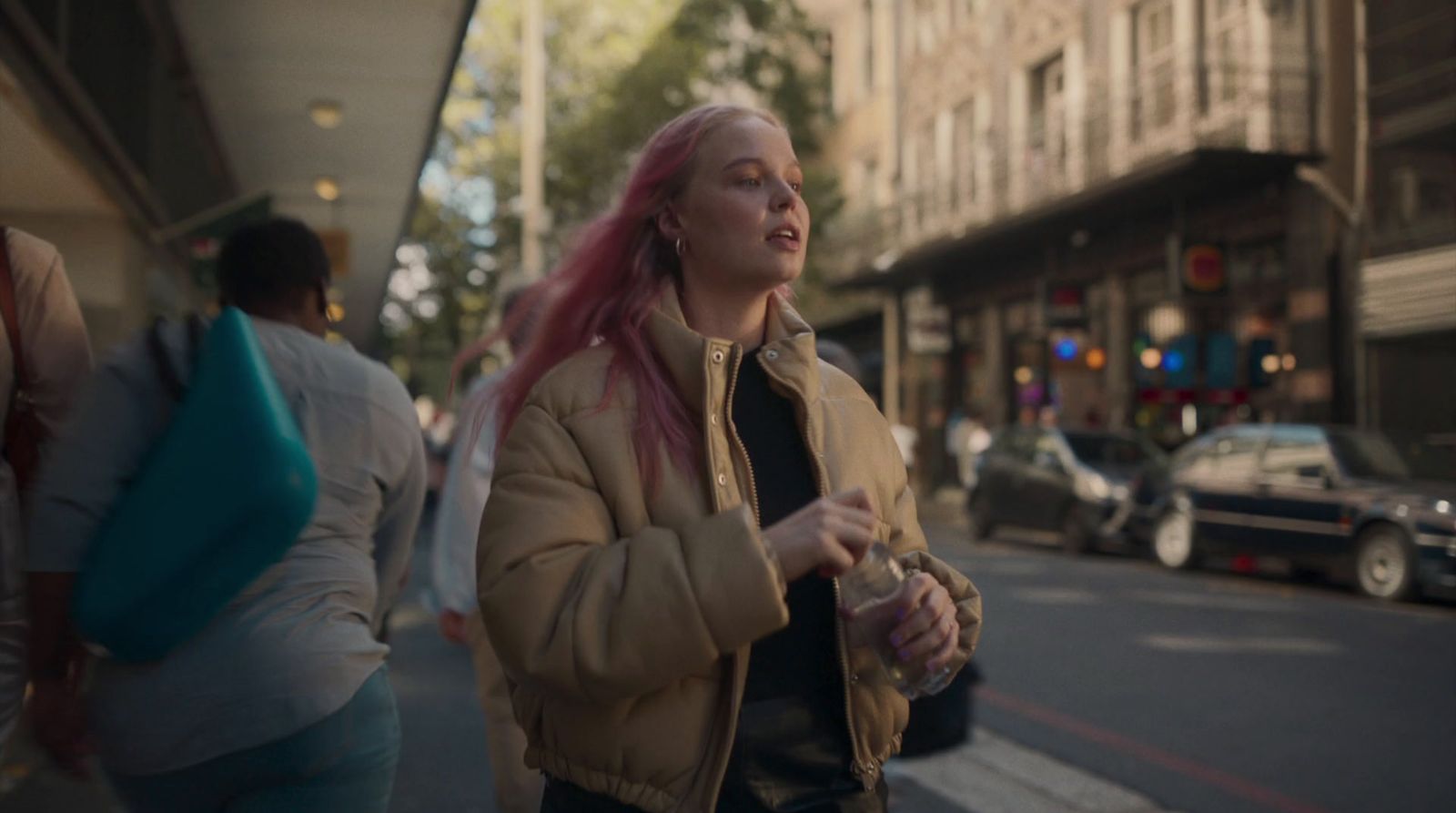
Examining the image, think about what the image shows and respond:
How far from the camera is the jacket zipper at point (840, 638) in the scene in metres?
2.09

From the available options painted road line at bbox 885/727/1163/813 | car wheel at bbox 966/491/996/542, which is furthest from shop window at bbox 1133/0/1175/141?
painted road line at bbox 885/727/1163/813

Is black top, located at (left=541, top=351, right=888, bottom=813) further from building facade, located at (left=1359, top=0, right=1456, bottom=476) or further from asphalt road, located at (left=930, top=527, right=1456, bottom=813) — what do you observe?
building facade, located at (left=1359, top=0, right=1456, bottom=476)

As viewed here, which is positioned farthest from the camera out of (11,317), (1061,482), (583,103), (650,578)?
(583,103)

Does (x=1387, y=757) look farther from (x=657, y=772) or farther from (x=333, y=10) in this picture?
(x=333, y=10)

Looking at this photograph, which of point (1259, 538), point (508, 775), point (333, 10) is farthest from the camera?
point (1259, 538)

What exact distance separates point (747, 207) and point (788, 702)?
2.32ft

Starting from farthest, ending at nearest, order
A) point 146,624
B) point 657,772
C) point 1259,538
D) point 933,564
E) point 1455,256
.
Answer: point 1455,256
point 1259,538
point 146,624
point 933,564
point 657,772

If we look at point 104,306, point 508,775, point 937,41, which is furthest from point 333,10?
point 937,41

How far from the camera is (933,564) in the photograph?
2.23 metres

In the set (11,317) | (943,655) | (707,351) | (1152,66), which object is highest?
(1152,66)

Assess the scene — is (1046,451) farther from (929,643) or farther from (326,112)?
(929,643)

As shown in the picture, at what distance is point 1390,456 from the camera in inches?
559

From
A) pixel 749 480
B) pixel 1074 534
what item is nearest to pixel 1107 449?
pixel 1074 534

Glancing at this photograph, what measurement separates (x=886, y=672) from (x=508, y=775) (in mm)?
2292
